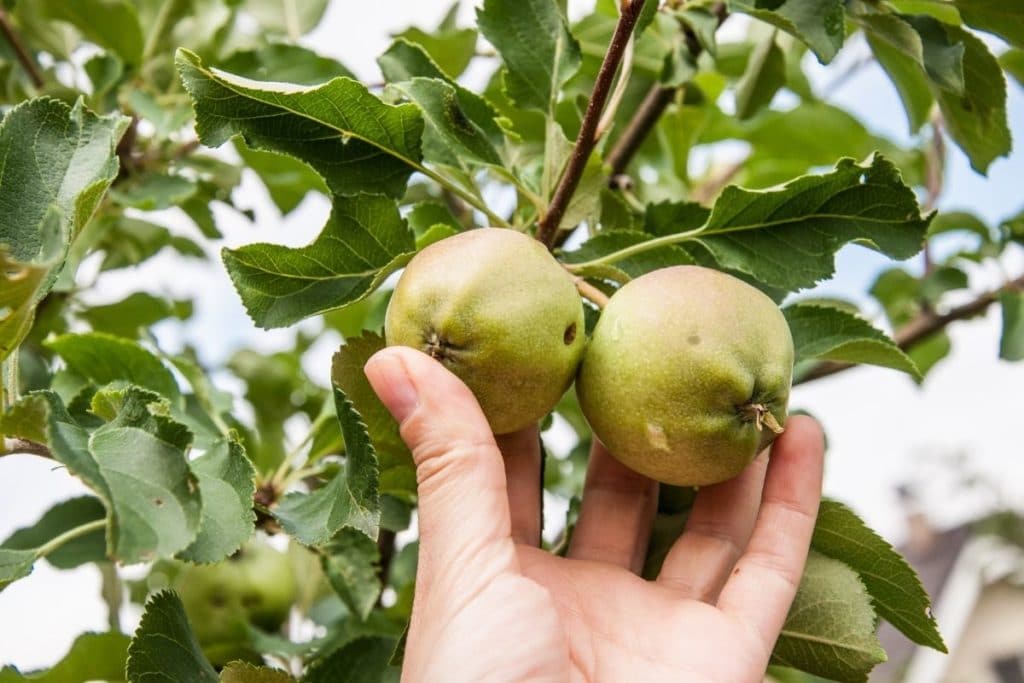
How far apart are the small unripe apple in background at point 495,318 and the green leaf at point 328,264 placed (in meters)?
0.07

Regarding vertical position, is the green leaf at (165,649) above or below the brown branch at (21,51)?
below

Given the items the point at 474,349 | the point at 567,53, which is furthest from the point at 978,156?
the point at 474,349

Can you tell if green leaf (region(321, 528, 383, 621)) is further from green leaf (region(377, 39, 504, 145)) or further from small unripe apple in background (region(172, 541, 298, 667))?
green leaf (region(377, 39, 504, 145))

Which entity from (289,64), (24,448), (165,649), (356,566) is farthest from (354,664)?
(289,64)

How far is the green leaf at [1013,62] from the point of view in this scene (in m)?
1.49

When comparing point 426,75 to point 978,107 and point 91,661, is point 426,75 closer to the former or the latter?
point 978,107

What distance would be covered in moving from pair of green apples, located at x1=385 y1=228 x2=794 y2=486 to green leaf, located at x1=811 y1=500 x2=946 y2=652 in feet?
0.83

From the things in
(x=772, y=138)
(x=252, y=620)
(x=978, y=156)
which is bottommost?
(x=252, y=620)

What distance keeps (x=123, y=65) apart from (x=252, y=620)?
1004 millimetres

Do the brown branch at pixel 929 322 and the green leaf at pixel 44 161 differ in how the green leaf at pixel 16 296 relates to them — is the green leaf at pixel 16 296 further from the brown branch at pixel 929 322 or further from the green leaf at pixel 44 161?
the brown branch at pixel 929 322

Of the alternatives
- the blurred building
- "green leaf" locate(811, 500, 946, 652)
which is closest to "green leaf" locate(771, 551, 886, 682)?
A: "green leaf" locate(811, 500, 946, 652)

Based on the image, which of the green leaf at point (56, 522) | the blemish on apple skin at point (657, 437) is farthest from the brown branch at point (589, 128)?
the green leaf at point (56, 522)

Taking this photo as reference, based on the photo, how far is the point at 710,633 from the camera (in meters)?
1.03

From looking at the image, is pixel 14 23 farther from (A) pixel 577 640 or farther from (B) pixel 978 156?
(B) pixel 978 156
